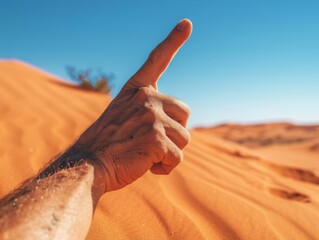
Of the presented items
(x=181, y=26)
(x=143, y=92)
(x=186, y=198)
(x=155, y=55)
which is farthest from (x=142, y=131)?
(x=186, y=198)

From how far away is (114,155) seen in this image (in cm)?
134

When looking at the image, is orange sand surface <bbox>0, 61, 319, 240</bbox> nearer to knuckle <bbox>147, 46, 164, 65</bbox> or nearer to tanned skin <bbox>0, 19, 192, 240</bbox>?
tanned skin <bbox>0, 19, 192, 240</bbox>

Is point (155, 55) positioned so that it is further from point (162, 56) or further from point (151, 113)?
point (151, 113)

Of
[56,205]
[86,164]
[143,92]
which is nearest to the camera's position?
[56,205]

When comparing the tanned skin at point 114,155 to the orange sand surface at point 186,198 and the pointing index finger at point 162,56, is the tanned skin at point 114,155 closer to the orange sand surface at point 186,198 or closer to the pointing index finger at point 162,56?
the pointing index finger at point 162,56

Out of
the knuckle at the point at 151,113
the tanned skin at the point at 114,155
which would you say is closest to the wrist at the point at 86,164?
the tanned skin at the point at 114,155

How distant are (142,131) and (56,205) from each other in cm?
45

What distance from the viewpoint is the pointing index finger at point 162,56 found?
1.48 m

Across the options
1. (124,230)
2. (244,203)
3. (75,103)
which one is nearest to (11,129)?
(75,103)

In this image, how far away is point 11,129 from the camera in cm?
365

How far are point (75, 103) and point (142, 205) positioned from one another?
12.6 ft

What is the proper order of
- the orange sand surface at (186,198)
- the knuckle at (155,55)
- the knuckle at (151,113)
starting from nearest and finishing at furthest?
the knuckle at (151,113), the knuckle at (155,55), the orange sand surface at (186,198)

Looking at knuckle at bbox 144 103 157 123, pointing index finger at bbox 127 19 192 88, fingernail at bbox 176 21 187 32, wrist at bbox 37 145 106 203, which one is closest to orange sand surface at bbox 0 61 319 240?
wrist at bbox 37 145 106 203

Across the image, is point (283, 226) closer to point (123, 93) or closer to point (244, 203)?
point (244, 203)
